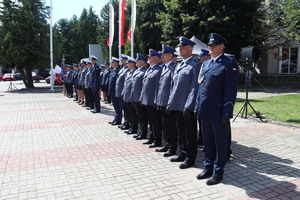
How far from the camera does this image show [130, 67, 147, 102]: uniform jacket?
683 cm

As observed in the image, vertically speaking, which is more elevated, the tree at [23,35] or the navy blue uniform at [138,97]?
the tree at [23,35]

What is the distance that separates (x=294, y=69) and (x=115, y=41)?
21472mm

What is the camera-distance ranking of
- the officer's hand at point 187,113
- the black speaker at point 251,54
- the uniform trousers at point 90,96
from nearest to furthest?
the officer's hand at point 187,113
the black speaker at point 251,54
the uniform trousers at point 90,96

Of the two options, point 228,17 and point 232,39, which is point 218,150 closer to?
point 228,17

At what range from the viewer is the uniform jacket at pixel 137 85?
22.4 ft

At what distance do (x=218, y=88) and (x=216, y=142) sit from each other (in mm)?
833

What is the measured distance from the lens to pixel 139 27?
29234 millimetres

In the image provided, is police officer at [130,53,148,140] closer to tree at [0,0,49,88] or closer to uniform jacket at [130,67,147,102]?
uniform jacket at [130,67,147,102]

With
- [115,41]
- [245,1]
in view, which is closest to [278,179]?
[245,1]

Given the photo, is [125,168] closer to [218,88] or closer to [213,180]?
[213,180]

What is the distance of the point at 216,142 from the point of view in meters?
4.18

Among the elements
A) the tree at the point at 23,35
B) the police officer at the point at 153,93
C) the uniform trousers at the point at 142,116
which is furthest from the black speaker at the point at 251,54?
the tree at the point at 23,35

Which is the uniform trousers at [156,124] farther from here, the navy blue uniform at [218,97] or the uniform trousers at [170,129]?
the navy blue uniform at [218,97]

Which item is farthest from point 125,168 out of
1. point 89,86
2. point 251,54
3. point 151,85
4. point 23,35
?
point 23,35
